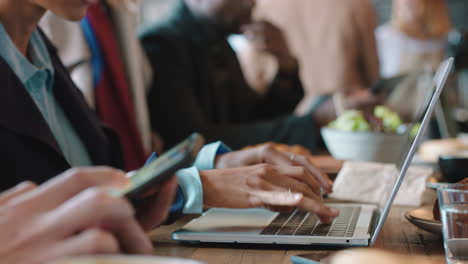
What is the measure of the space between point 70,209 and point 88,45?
1485mm

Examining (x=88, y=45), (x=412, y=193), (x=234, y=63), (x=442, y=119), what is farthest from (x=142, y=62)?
(x=412, y=193)

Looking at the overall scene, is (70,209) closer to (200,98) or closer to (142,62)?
(142,62)

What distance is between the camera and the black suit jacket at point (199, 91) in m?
2.05

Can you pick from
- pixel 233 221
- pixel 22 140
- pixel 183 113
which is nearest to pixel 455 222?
pixel 233 221

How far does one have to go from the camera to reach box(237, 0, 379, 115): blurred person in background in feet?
10.1

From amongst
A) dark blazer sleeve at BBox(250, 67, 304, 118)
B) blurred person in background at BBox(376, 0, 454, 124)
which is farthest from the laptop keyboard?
blurred person in background at BBox(376, 0, 454, 124)

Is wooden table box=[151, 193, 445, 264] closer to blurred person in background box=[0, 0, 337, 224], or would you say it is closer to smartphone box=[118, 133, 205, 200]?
blurred person in background box=[0, 0, 337, 224]

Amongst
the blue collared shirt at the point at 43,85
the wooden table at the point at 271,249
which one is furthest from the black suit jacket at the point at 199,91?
the wooden table at the point at 271,249

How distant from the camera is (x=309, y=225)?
0.82 metres

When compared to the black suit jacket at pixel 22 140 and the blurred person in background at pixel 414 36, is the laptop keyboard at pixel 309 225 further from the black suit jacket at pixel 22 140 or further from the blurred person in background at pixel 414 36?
the blurred person in background at pixel 414 36

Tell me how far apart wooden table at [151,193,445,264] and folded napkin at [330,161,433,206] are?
0.91 ft

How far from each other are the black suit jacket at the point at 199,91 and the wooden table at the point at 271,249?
123cm

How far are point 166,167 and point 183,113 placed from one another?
155 centimetres

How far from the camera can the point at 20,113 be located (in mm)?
965
